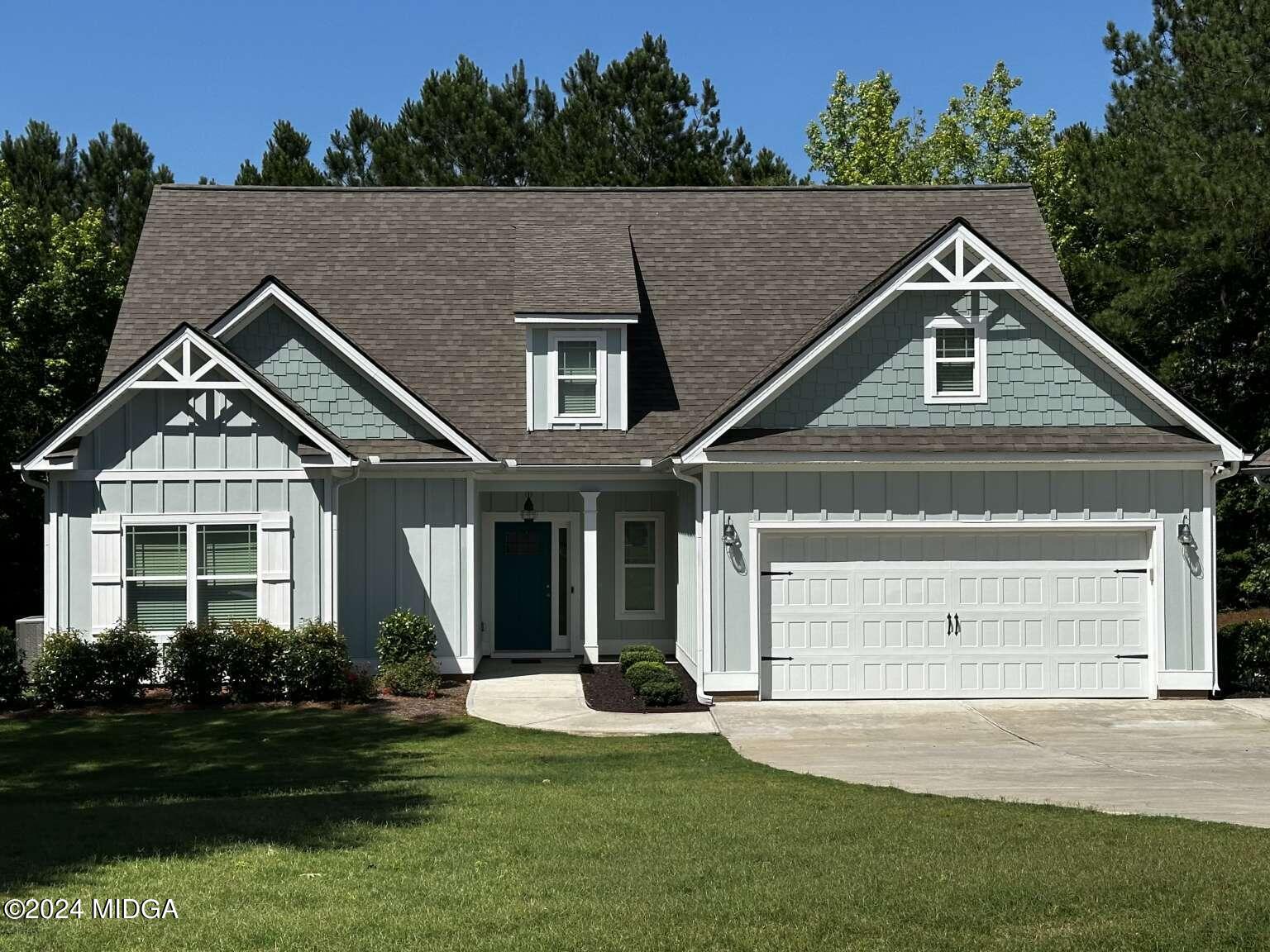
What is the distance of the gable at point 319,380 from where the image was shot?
2017cm

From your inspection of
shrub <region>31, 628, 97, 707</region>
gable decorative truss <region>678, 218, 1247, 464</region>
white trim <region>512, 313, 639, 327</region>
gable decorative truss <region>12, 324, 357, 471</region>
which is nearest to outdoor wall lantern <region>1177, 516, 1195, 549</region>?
gable decorative truss <region>678, 218, 1247, 464</region>

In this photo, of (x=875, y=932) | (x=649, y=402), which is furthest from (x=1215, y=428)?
(x=875, y=932)

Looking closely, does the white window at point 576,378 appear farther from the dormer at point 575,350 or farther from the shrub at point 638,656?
the shrub at point 638,656

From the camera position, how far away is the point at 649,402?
21969 mm

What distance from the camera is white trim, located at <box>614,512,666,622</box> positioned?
2259cm

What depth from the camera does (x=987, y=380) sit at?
1828 cm

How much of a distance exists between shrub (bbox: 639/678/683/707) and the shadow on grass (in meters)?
2.58

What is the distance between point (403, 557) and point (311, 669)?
278 cm

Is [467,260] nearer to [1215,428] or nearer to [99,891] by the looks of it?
[1215,428]

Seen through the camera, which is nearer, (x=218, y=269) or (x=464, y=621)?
(x=464, y=621)

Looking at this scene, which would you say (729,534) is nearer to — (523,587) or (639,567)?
(639,567)

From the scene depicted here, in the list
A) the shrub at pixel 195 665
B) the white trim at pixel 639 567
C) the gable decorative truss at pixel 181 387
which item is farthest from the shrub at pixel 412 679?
the white trim at pixel 639 567

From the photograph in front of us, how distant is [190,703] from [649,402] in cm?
848

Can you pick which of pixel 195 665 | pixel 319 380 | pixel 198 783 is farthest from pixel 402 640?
pixel 198 783
